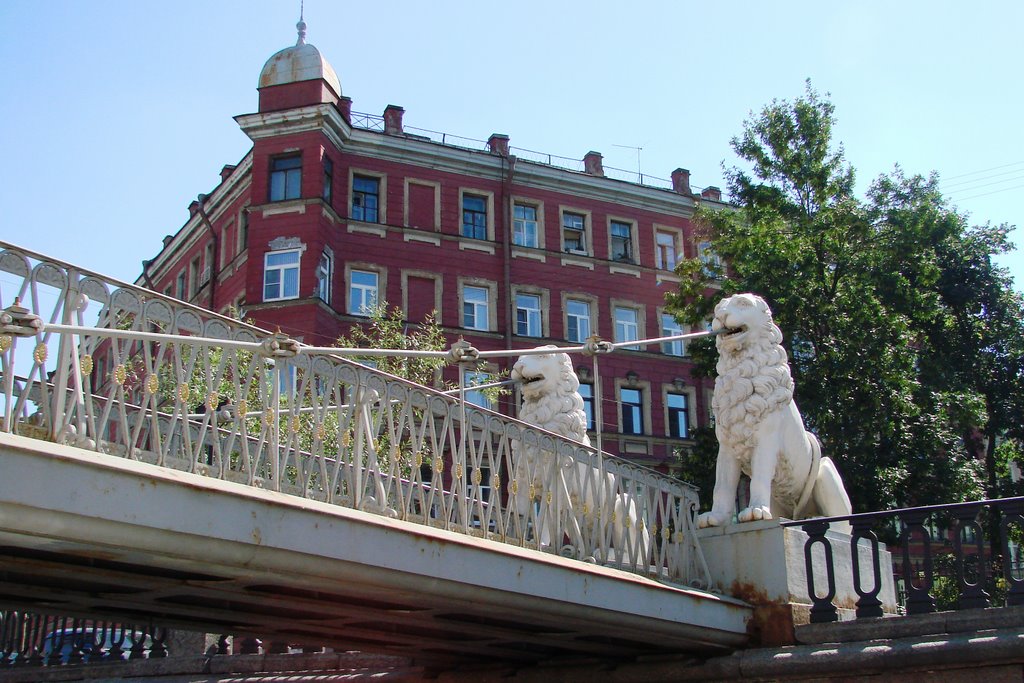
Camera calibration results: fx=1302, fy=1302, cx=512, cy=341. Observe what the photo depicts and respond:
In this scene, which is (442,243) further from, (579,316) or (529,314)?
(579,316)

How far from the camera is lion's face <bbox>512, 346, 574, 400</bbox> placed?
11547 millimetres

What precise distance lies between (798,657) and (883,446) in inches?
581

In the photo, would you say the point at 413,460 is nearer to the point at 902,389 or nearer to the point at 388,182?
the point at 902,389

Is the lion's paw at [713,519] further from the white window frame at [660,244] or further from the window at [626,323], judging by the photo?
the white window frame at [660,244]

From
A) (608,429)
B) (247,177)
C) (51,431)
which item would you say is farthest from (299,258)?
(51,431)

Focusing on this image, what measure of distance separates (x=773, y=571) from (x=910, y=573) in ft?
3.59

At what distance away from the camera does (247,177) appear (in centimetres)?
3525

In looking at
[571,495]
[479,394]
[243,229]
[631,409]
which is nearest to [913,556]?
[571,495]

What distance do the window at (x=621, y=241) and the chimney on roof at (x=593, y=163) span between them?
5.29ft

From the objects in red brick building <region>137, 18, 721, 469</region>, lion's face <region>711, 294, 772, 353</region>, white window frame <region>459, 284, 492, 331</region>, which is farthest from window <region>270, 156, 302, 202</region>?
lion's face <region>711, 294, 772, 353</region>

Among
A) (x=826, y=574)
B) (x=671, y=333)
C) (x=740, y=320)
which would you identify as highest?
(x=671, y=333)

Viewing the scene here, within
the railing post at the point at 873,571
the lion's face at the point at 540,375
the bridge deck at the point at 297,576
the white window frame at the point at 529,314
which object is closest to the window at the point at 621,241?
the white window frame at the point at 529,314

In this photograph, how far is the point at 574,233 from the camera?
3850 centimetres

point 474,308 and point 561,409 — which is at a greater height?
point 474,308
